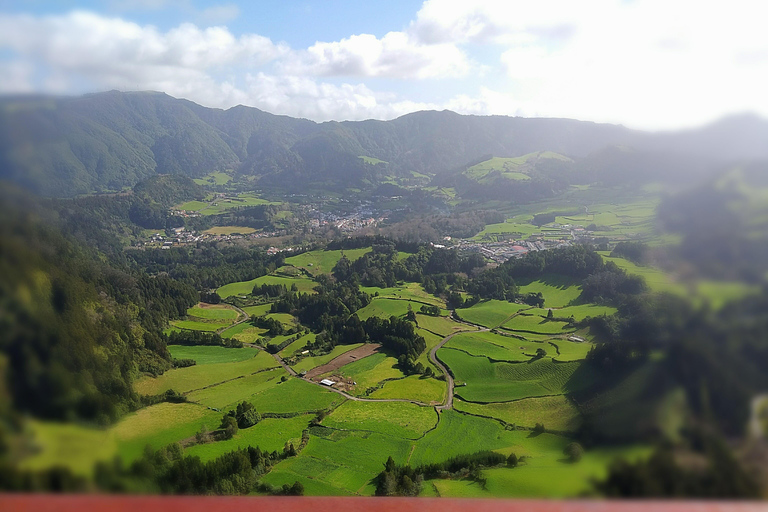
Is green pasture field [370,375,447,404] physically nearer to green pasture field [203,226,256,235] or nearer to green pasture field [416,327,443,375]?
green pasture field [416,327,443,375]

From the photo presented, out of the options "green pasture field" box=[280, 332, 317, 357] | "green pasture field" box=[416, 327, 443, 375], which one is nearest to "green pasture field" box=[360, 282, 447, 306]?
"green pasture field" box=[416, 327, 443, 375]

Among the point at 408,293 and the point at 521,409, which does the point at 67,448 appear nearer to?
the point at 521,409

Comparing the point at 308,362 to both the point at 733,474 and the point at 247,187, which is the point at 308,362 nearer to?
the point at 733,474

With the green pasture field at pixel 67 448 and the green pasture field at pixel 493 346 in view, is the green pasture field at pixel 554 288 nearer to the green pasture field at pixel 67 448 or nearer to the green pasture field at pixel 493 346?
the green pasture field at pixel 493 346

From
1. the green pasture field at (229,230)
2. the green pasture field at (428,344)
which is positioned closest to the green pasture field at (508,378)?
the green pasture field at (428,344)

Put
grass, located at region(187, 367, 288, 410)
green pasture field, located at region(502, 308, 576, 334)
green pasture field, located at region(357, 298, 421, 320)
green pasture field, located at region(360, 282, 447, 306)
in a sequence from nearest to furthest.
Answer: grass, located at region(187, 367, 288, 410) → green pasture field, located at region(502, 308, 576, 334) → green pasture field, located at region(357, 298, 421, 320) → green pasture field, located at region(360, 282, 447, 306)
